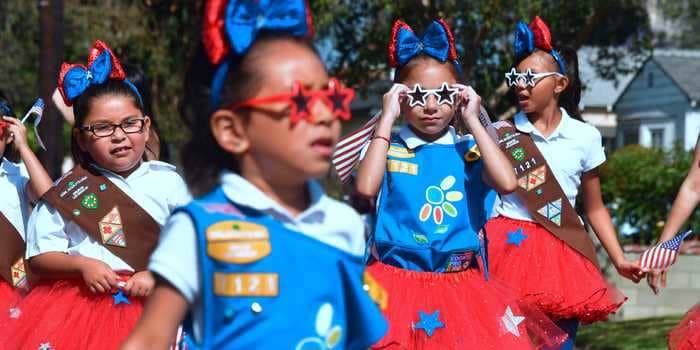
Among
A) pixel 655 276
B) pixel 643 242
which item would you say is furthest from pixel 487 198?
pixel 643 242

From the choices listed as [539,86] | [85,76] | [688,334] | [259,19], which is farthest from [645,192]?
[259,19]

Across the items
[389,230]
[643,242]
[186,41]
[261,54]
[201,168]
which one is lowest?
[643,242]

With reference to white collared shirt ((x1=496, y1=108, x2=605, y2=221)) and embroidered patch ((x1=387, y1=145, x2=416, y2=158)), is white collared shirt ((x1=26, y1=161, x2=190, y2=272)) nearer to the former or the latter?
embroidered patch ((x1=387, y1=145, x2=416, y2=158))

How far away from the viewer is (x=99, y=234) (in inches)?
214

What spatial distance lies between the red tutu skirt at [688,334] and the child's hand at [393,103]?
168cm

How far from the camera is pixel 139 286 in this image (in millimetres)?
5316

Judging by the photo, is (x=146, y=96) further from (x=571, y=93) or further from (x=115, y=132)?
(x=571, y=93)

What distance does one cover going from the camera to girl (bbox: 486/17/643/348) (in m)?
6.34

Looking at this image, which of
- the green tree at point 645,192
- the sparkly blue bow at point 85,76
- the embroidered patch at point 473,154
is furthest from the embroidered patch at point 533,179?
the green tree at point 645,192

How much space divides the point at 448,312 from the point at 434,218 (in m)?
0.42

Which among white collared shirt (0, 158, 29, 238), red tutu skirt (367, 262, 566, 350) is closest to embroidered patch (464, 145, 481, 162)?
red tutu skirt (367, 262, 566, 350)

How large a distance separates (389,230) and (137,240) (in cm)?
114

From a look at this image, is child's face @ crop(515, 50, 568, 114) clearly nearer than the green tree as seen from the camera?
Yes

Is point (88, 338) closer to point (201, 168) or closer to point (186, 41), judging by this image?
point (201, 168)
